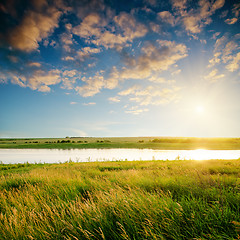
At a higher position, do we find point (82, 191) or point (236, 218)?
point (236, 218)

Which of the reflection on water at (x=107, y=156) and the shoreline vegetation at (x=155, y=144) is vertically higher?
the shoreline vegetation at (x=155, y=144)

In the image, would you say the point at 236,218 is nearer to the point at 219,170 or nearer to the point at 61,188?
the point at 61,188

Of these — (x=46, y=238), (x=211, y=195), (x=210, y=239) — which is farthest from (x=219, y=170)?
(x=46, y=238)

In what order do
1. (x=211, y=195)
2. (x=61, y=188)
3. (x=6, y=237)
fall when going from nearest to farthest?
1. (x=6, y=237)
2. (x=211, y=195)
3. (x=61, y=188)

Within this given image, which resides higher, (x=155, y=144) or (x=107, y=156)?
(x=155, y=144)

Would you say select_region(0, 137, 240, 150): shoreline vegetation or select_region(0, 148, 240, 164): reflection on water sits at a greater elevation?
select_region(0, 137, 240, 150): shoreline vegetation

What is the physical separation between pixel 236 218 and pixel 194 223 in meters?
0.72

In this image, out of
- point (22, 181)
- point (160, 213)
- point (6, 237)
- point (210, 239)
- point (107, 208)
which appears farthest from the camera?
point (22, 181)

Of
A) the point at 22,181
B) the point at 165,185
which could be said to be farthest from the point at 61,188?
the point at 165,185

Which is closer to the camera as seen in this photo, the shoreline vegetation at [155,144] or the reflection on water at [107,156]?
the reflection on water at [107,156]

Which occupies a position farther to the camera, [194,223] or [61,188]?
[61,188]

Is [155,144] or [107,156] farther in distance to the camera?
[155,144]

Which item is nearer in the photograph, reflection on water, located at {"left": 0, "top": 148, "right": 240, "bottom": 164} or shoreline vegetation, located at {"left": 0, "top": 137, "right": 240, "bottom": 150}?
reflection on water, located at {"left": 0, "top": 148, "right": 240, "bottom": 164}

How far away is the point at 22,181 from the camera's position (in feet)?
24.7
